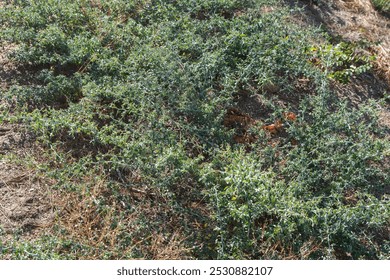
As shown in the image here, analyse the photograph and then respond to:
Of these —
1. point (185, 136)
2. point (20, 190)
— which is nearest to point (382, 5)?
point (185, 136)

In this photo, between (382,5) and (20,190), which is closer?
(20,190)

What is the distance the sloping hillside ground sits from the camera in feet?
12.9

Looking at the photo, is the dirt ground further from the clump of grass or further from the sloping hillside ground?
the clump of grass

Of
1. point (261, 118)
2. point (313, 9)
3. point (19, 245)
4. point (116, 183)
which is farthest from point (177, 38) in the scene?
point (19, 245)

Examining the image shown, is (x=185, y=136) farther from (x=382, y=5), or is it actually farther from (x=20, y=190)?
(x=382, y=5)

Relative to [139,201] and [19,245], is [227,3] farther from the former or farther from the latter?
[19,245]

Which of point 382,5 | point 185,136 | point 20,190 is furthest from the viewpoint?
point 382,5

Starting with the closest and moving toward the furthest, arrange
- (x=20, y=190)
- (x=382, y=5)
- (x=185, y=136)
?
(x=20, y=190)
(x=185, y=136)
(x=382, y=5)

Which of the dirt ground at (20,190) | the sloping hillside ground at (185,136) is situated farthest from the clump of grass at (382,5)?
the dirt ground at (20,190)

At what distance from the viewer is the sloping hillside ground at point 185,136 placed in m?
3.92

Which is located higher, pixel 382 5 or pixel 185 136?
pixel 382 5

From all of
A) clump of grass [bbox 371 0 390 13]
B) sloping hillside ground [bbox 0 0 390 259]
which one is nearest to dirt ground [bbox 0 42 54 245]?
sloping hillside ground [bbox 0 0 390 259]

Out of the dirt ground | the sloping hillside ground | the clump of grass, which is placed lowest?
the dirt ground

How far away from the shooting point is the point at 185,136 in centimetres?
458
